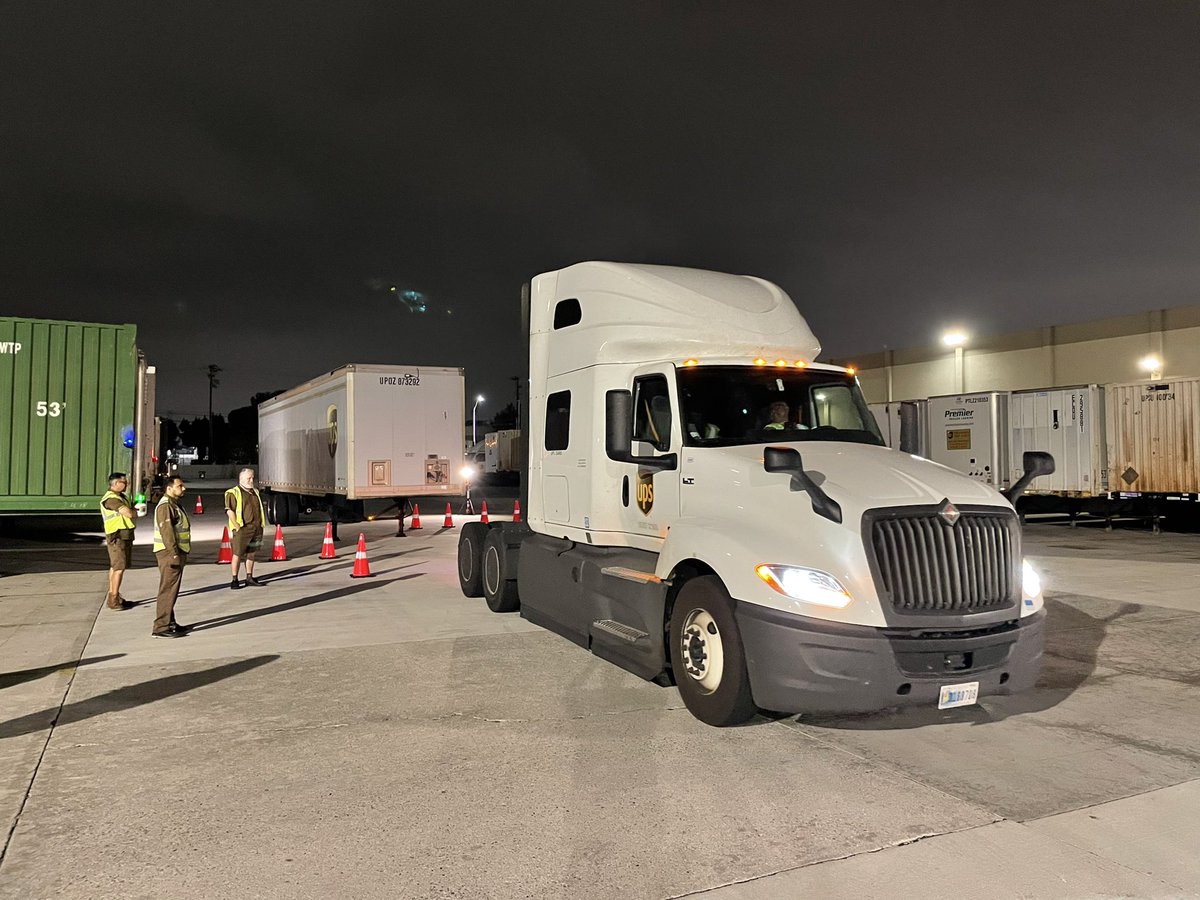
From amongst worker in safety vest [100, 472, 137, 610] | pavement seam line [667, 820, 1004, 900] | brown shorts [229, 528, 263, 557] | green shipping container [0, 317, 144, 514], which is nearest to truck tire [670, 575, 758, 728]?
pavement seam line [667, 820, 1004, 900]

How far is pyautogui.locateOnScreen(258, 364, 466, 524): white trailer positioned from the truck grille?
13.7m

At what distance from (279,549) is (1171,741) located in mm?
12867

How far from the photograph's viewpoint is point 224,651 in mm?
7730

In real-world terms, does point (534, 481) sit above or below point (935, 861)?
above

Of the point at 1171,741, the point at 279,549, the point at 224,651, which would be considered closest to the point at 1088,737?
the point at 1171,741

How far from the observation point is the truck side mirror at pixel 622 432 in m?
6.12

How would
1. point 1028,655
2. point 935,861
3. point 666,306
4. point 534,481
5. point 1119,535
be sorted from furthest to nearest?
1. point 1119,535
2. point 534,481
3. point 666,306
4. point 1028,655
5. point 935,861

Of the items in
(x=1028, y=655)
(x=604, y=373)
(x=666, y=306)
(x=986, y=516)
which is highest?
(x=666, y=306)

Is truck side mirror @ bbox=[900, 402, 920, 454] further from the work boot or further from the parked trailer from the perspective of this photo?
the parked trailer

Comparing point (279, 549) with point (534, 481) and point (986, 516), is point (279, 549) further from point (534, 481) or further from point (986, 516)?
point (986, 516)

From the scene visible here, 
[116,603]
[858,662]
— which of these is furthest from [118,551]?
[858,662]

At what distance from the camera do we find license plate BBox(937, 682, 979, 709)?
4.79 m

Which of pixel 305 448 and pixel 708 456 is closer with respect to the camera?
pixel 708 456

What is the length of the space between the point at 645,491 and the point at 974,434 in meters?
18.7
